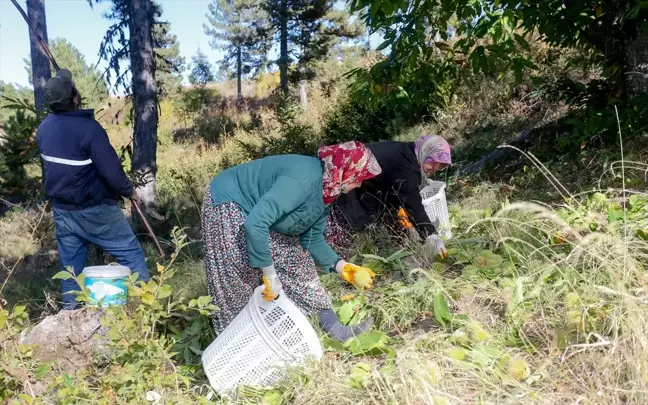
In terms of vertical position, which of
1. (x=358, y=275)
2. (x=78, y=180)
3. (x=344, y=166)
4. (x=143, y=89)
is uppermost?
(x=143, y=89)

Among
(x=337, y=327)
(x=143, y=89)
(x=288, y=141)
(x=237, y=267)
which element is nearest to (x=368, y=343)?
(x=337, y=327)

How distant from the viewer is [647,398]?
4.70 ft

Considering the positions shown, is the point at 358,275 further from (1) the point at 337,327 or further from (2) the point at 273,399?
(2) the point at 273,399

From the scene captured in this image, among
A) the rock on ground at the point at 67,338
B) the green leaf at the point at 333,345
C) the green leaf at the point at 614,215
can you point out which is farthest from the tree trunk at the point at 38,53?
the green leaf at the point at 614,215

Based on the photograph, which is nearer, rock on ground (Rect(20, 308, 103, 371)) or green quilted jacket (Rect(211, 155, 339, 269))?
green quilted jacket (Rect(211, 155, 339, 269))

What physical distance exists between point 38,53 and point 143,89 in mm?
4046

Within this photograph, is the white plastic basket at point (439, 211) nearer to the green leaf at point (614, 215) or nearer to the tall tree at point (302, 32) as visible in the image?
the green leaf at point (614, 215)

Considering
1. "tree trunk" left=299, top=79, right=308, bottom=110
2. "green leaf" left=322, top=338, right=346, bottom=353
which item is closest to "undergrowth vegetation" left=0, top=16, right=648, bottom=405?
"green leaf" left=322, top=338, right=346, bottom=353

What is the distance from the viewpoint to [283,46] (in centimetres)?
1847

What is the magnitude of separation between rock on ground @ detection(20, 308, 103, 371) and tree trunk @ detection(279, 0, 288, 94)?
15446mm

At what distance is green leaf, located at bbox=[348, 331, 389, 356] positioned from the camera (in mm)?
2180

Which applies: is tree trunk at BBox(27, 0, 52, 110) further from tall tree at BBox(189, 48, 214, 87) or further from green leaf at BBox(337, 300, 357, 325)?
tall tree at BBox(189, 48, 214, 87)

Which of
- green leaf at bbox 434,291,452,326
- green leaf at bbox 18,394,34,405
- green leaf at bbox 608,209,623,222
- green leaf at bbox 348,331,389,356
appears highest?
green leaf at bbox 608,209,623,222

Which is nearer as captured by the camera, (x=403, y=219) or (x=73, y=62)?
(x=403, y=219)
